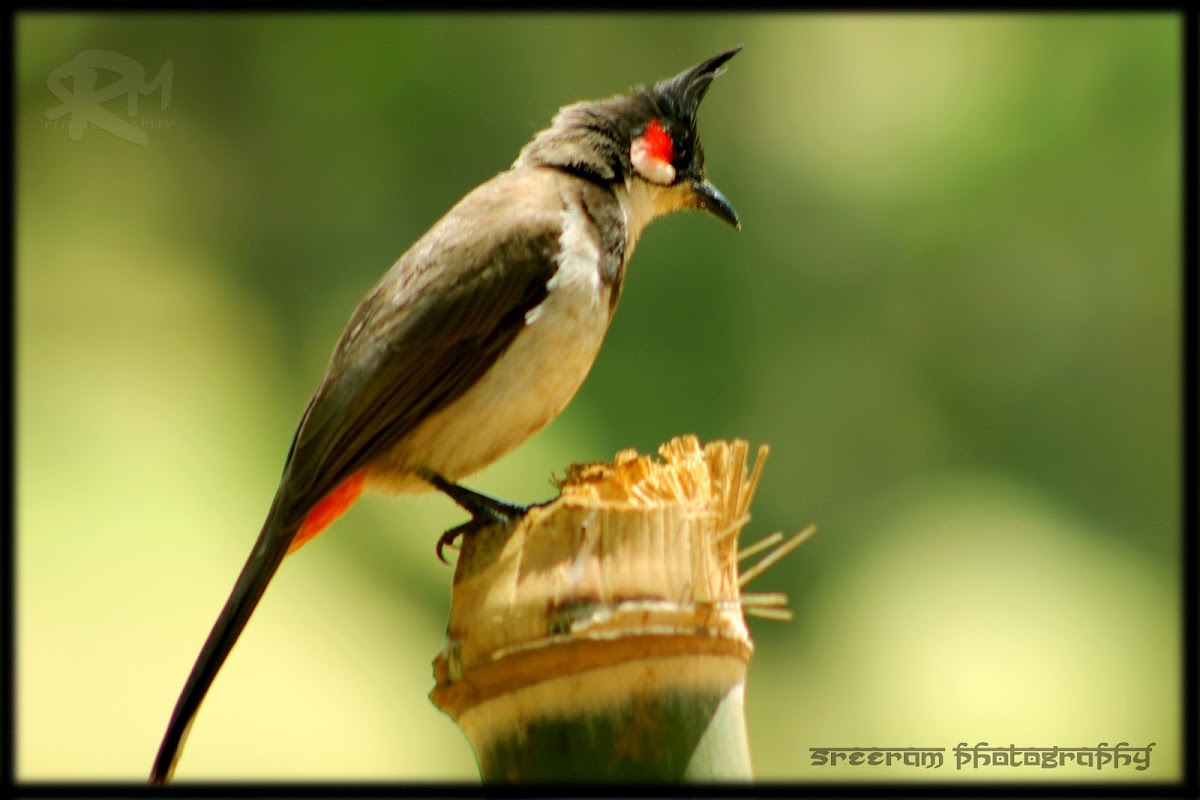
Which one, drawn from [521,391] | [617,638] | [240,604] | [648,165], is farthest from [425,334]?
[617,638]

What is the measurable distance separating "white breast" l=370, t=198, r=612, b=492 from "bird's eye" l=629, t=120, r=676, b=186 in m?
0.51

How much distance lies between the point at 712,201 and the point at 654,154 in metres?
0.20

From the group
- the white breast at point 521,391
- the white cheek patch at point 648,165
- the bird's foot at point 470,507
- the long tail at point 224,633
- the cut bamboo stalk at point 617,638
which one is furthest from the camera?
the white cheek patch at point 648,165

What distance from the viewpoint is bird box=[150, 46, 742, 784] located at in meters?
2.64

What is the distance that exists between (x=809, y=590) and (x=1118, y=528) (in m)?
1.27

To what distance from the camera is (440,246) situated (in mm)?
2936

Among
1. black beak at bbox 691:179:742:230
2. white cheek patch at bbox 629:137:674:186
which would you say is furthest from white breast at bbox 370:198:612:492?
black beak at bbox 691:179:742:230

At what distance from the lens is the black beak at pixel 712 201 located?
3361 millimetres

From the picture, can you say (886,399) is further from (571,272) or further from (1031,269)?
(571,272)

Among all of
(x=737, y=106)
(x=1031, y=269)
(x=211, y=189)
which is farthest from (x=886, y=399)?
(x=211, y=189)

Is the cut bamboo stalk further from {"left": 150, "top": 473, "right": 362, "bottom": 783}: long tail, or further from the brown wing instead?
the brown wing

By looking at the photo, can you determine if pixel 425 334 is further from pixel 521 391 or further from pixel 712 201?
pixel 712 201

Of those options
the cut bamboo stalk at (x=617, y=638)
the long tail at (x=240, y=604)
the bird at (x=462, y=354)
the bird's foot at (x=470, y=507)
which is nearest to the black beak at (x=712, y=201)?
the bird at (x=462, y=354)

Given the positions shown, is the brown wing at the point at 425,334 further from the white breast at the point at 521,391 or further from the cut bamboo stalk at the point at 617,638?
the cut bamboo stalk at the point at 617,638
